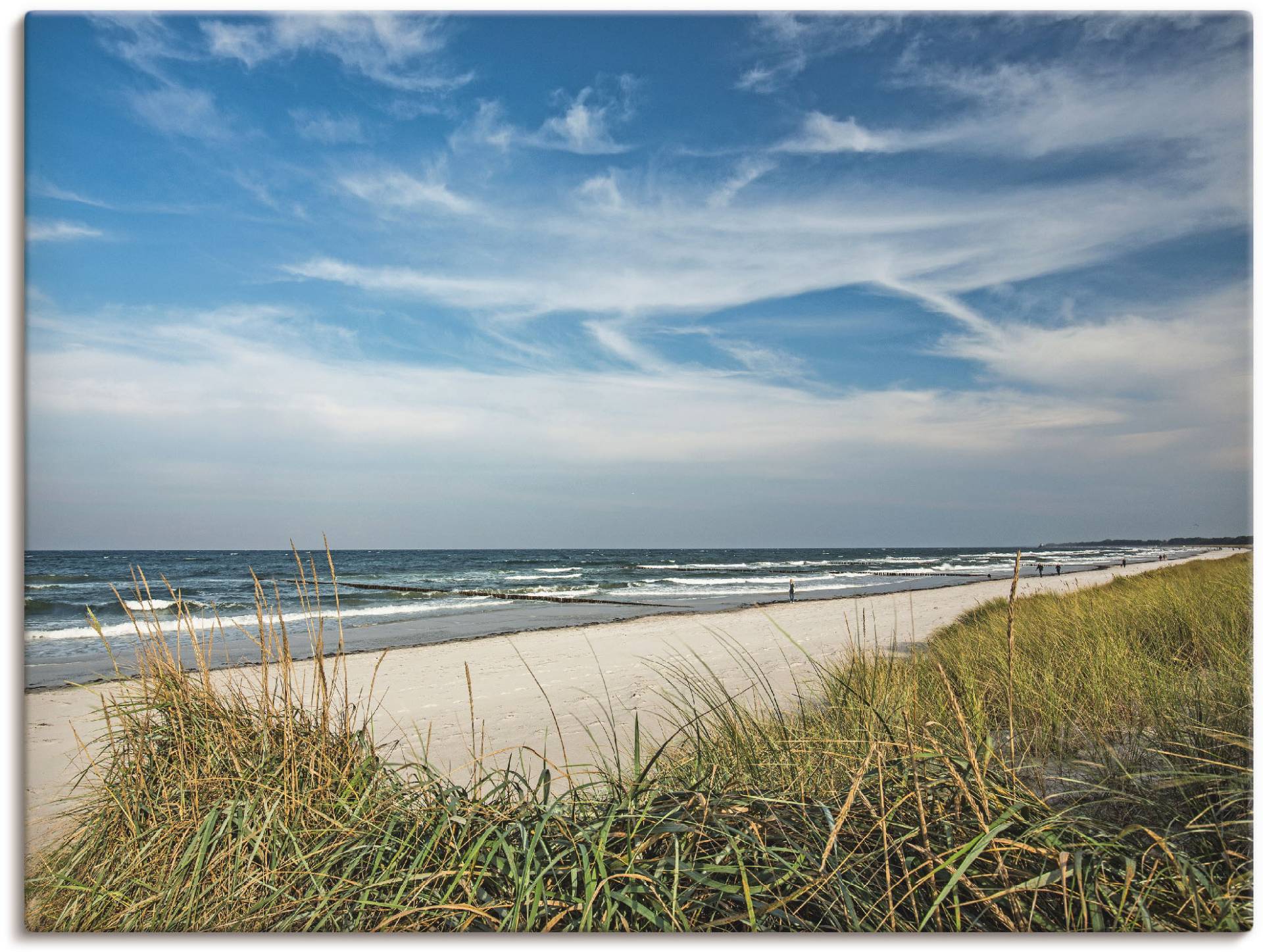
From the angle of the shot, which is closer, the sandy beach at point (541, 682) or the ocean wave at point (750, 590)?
the sandy beach at point (541, 682)

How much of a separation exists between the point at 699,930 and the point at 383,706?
4.88 meters

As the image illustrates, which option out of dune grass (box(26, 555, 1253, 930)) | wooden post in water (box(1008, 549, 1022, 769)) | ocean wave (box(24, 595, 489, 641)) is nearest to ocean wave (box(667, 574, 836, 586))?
ocean wave (box(24, 595, 489, 641))

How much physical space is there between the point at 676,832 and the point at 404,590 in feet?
71.1

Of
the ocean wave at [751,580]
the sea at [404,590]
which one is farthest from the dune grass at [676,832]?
the ocean wave at [751,580]

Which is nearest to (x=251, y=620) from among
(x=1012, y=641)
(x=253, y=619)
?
(x=253, y=619)

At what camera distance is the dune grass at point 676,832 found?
1.65 meters

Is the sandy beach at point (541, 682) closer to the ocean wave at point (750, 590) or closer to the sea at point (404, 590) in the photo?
the sea at point (404, 590)

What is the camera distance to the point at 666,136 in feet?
10.1

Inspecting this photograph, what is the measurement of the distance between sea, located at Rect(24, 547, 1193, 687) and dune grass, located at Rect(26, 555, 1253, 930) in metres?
0.50

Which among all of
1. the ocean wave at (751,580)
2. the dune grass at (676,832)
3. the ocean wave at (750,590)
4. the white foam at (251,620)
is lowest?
the ocean wave at (751,580)

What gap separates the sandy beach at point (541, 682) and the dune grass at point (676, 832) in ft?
0.68

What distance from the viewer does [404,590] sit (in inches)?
874

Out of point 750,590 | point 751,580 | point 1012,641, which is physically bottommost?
point 751,580

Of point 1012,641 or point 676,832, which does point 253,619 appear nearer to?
point 676,832
